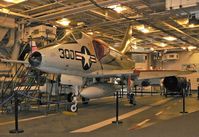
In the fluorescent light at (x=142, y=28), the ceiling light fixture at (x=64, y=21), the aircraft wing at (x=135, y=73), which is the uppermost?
the fluorescent light at (x=142, y=28)

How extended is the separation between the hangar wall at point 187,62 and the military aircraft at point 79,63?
17120mm

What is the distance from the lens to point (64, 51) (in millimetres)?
9242

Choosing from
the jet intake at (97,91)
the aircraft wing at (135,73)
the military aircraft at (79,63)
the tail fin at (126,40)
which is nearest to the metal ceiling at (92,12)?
the tail fin at (126,40)

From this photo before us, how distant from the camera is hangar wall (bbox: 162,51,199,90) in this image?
27.7 meters

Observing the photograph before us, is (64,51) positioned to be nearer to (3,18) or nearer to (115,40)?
(3,18)

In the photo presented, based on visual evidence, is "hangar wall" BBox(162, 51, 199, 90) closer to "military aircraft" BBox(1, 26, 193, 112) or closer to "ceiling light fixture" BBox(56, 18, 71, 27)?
"military aircraft" BBox(1, 26, 193, 112)

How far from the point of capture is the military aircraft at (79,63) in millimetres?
8766

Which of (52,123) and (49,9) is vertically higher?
(49,9)

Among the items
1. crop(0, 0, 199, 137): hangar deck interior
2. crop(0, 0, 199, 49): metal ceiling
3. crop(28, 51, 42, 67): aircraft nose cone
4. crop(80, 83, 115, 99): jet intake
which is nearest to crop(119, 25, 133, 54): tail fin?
crop(0, 0, 199, 137): hangar deck interior

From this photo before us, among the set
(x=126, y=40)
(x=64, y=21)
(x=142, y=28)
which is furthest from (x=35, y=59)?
(x=142, y=28)

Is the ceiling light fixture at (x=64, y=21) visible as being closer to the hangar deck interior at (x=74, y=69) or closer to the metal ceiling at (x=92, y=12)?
the hangar deck interior at (x=74, y=69)

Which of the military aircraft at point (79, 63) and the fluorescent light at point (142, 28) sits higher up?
the fluorescent light at point (142, 28)

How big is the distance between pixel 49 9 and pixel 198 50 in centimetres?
1973

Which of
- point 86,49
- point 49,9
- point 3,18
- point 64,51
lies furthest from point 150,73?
point 3,18
